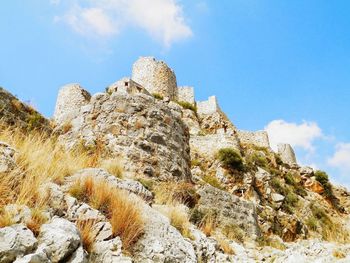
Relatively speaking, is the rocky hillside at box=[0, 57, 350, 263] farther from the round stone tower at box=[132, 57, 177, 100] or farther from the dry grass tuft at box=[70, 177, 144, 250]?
the round stone tower at box=[132, 57, 177, 100]

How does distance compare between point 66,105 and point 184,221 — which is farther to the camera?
point 66,105

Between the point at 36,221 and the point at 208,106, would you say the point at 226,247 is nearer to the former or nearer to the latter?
the point at 36,221

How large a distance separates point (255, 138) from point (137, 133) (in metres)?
28.3

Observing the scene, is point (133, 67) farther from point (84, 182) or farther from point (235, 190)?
point (84, 182)

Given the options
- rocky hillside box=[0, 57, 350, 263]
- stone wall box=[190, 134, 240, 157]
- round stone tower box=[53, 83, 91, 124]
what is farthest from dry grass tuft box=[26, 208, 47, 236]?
round stone tower box=[53, 83, 91, 124]

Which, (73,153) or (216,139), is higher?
(216,139)

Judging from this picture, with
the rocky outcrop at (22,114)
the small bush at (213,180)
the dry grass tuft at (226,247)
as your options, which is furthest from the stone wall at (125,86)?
the dry grass tuft at (226,247)

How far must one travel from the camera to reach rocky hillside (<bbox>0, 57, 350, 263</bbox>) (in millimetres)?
3355

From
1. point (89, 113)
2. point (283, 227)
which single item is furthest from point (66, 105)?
point (89, 113)

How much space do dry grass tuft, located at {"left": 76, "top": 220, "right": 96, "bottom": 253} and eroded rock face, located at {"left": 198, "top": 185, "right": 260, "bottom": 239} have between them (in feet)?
12.8

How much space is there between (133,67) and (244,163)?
754 inches

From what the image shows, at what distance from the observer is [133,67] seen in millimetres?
36781

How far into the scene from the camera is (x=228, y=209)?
8125 mm

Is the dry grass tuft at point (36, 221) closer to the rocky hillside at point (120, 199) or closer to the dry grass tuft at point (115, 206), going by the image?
the rocky hillside at point (120, 199)
